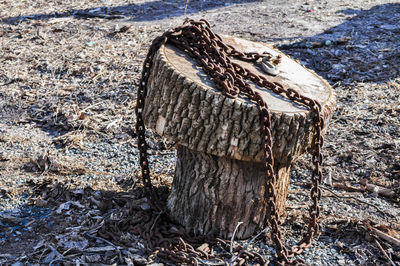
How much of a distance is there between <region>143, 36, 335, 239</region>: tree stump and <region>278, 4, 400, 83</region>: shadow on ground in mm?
3428

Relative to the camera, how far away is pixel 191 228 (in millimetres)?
3588

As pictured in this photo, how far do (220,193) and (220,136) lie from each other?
1.81ft

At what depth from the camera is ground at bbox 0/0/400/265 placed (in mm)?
3510

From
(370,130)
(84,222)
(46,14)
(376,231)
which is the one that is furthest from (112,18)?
(376,231)

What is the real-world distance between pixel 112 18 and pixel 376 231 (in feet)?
23.7

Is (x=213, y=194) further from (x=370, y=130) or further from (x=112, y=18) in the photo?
(x=112, y=18)

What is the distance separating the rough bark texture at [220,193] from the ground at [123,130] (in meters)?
0.17

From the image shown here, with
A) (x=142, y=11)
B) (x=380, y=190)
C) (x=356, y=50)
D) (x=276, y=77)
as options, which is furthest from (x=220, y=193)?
(x=142, y=11)

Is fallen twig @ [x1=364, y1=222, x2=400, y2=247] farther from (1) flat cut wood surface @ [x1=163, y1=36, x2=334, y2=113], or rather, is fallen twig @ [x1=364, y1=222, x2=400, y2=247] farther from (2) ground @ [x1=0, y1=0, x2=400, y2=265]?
(1) flat cut wood surface @ [x1=163, y1=36, x2=334, y2=113]

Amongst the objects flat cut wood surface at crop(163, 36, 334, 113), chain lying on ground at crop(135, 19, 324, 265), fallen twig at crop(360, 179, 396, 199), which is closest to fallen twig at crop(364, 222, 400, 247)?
chain lying on ground at crop(135, 19, 324, 265)

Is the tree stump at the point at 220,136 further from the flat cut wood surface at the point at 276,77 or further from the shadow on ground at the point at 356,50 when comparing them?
the shadow on ground at the point at 356,50

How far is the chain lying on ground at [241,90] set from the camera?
121 inches

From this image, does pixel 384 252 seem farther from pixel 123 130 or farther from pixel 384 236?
pixel 123 130

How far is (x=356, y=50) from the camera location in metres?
7.73
